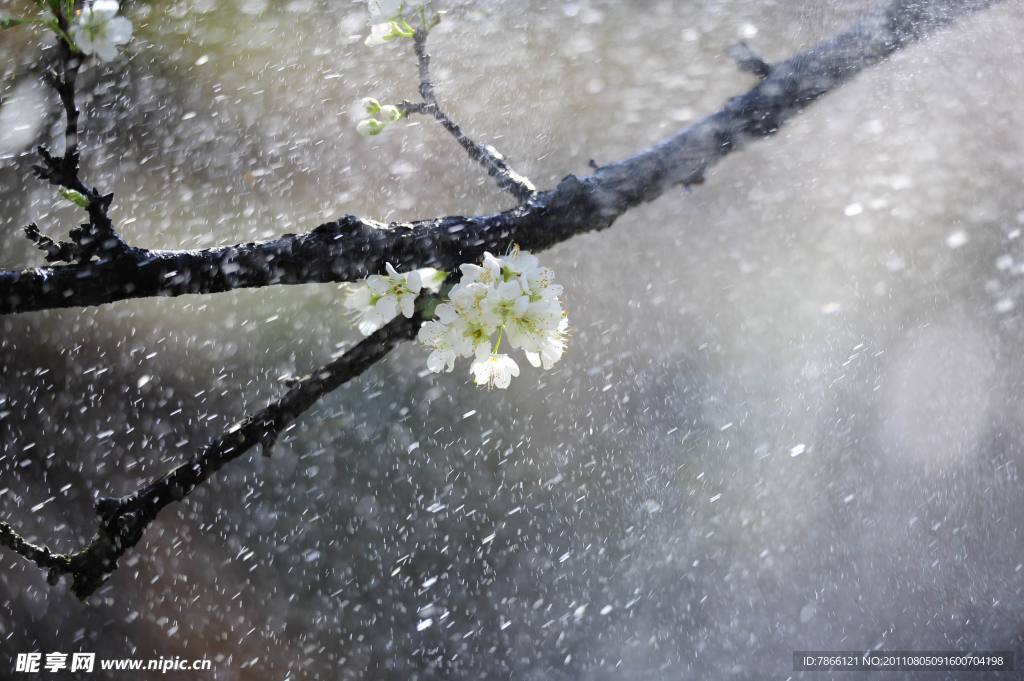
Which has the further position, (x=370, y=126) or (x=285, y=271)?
(x=370, y=126)

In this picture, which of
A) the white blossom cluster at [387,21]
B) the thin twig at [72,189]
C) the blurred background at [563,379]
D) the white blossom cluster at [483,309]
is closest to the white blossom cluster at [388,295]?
the white blossom cluster at [483,309]

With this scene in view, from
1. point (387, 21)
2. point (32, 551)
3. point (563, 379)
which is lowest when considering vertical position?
point (563, 379)

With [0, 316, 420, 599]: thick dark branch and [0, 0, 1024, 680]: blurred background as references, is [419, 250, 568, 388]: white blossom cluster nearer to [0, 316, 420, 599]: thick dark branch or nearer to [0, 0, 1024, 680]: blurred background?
[0, 316, 420, 599]: thick dark branch

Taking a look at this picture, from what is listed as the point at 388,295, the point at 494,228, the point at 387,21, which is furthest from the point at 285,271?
the point at 387,21

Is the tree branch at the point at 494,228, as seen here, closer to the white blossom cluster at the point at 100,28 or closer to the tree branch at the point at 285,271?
the tree branch at the point at 285,271

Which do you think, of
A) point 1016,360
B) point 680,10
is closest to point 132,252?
point 680,10

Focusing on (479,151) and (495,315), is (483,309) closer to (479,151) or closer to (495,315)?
(495,315)
